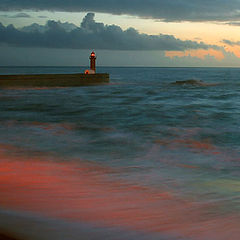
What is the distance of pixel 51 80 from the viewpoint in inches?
864

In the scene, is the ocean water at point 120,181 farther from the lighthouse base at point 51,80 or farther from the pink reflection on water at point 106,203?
the lighthouse base at point 51,80

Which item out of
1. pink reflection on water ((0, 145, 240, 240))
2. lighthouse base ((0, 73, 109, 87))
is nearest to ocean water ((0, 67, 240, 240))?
pink reflection on water ((0, 145, 240, 240))

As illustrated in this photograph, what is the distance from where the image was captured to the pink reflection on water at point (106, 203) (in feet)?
8.75

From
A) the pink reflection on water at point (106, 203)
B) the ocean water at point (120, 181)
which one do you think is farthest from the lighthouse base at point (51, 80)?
the pink reflection on water at point (106, 203)

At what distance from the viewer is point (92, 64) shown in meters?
25.5

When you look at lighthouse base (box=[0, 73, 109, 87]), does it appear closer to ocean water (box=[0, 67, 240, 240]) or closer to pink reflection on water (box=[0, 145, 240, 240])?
ocean water (box=[0, 67, 240, 240])

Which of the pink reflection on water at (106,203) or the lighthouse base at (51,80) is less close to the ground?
the lighthouse base at (51,80)

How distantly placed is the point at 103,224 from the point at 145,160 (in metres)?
2.50

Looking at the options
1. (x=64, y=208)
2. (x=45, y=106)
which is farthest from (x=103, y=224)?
(x=45, y=106)

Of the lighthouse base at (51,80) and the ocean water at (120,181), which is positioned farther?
the lighthouse base at (51,80)

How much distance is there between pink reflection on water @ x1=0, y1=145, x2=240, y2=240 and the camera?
105 inches

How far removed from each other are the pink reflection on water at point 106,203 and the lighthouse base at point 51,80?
1626 centimetres

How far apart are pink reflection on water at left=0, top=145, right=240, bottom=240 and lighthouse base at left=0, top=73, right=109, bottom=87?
53.3ft

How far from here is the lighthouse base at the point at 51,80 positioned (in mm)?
19598
